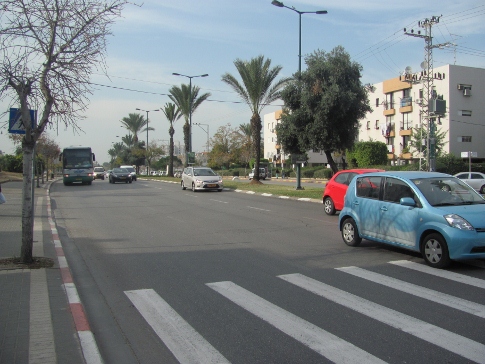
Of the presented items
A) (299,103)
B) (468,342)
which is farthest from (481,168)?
(468,342)

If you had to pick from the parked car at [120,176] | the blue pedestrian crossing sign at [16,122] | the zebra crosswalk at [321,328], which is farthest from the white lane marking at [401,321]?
the parked car at [120,176]

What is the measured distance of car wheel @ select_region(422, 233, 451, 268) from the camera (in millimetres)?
7684

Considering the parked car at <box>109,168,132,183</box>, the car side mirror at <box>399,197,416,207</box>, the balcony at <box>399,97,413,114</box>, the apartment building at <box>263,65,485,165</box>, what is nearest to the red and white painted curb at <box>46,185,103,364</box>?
the car side mirror at <box>399,197,416,207</box>

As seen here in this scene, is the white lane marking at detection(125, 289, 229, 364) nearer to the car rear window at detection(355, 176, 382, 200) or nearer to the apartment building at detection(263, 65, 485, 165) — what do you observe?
the car rear window at detection(355, 176, 382, 200)

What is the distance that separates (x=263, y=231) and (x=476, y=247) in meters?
6.03

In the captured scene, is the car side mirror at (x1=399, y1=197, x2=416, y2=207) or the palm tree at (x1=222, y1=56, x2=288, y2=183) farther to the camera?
the palm tree at (x1=222, y1=56, x2=288, y2=183)

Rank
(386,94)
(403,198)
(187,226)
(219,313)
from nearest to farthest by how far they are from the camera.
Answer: (219,313) < (403,198) < (187,226) < (386,94)

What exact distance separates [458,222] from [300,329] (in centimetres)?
392

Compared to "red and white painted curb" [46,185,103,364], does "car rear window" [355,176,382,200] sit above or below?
above

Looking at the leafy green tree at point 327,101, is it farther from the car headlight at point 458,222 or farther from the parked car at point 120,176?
the parked car at point 120,176

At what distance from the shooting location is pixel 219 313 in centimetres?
573

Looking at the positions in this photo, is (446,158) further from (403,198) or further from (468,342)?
(468,342)

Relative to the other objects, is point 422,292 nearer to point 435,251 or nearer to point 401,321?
point 401,321

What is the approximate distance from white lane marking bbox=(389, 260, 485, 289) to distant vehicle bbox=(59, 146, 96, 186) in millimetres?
33267
